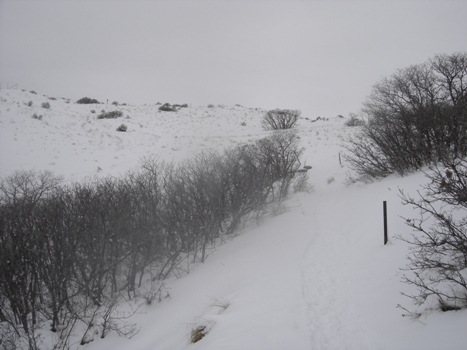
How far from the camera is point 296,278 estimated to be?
6.46 meters

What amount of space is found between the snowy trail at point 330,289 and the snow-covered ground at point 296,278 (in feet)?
0.07

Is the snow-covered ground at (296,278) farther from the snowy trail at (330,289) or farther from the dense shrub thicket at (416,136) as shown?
the dense shrub thicket at (416,136)

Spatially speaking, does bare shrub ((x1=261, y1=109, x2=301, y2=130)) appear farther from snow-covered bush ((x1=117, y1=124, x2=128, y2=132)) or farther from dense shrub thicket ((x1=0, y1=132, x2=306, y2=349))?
dense shrub thicket ((x1=0, y1=132, x2=306, y2=349))

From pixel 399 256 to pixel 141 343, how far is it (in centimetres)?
663

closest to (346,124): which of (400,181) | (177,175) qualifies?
(400,181)

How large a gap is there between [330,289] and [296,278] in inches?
40.2

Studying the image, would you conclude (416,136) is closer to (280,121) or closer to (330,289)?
(330,289)

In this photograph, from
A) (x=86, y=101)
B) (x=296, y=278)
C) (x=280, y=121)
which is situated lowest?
(x=296, y=278)

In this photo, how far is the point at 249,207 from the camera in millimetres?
12156

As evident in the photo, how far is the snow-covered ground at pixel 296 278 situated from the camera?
4.08 m

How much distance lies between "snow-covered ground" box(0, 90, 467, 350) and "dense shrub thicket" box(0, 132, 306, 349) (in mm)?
986

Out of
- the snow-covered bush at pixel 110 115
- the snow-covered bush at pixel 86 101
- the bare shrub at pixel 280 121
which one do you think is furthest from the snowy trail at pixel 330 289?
the snow-covered bush at pixel 86 101

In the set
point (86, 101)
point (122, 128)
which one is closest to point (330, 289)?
point (122, 128)

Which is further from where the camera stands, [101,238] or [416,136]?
[416,136]
